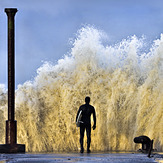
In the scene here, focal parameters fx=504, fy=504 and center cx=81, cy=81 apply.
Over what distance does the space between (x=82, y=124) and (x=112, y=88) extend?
766 cm

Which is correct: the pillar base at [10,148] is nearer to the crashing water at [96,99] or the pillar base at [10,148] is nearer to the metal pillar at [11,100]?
the metal pillar at [11,100]

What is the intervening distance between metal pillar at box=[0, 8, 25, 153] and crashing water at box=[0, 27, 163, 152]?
19.6 ft

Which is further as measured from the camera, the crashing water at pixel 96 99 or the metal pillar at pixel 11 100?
the crashing water at pixel 96 99

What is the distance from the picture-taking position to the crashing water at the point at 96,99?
795 inches

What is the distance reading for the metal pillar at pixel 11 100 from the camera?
14625 mm

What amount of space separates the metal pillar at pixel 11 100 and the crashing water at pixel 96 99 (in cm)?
597

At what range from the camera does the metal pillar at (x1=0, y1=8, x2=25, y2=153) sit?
14625 mm

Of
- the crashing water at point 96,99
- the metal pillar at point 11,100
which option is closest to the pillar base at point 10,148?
the metal pillar at point 11,100

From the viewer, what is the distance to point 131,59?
22.1 meters

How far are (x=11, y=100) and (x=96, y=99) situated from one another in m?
6.81

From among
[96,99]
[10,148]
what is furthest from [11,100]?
[96,99]

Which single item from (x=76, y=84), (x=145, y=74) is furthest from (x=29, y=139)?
(x=145, y=74)

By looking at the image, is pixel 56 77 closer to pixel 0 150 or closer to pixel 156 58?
pixel 156 58

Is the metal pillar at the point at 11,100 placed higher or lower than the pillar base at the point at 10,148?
higher
